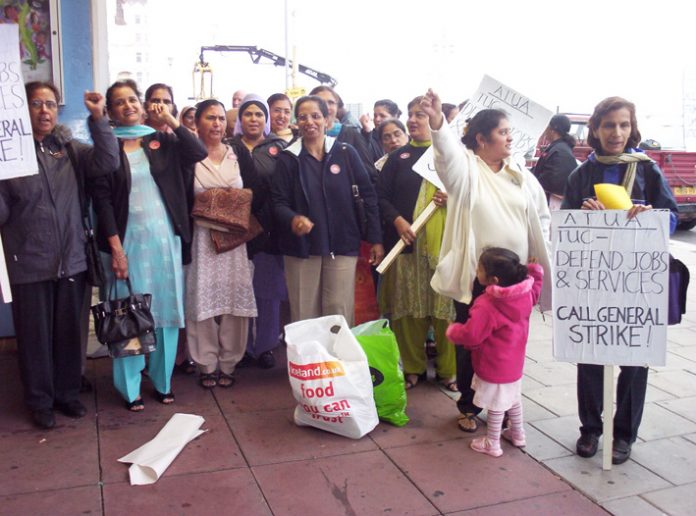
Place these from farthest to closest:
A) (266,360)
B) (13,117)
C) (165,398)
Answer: (266,360)
(165,398)
(13,117)

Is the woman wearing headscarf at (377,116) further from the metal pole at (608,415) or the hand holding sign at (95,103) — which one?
the metal pole at (608,415)

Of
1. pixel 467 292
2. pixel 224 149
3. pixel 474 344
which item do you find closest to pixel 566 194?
pixel 467 292

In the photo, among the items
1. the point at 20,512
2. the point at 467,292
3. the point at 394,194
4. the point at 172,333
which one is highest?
the point at 394,194

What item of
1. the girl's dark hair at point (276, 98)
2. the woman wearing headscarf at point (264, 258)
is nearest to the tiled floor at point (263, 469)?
the woman wearing headscarf at point (264, 258)

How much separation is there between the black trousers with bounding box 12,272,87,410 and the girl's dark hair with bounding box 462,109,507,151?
228 cm

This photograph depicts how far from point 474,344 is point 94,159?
2.22 metres

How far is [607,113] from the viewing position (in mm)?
3406

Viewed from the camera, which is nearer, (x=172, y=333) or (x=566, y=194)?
(x=566, y=194)

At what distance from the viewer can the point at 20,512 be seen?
2842 mm

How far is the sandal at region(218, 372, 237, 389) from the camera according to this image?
14.4ft

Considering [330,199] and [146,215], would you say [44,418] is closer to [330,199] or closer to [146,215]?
[146,215]

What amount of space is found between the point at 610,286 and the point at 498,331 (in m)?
0.58

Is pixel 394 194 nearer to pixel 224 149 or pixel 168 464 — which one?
pixel 224 149

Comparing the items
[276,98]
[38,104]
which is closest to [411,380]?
[276,98]
